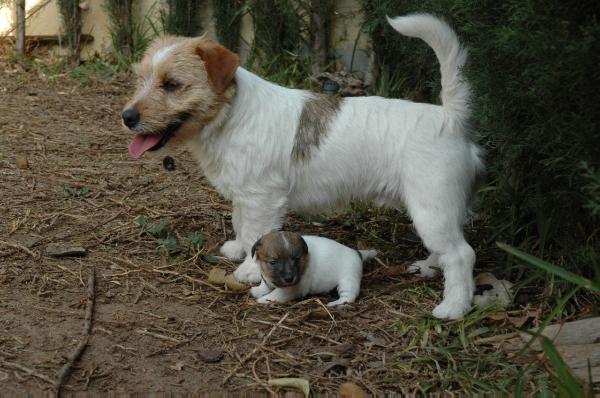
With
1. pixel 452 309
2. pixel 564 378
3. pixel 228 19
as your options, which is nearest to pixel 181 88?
pixel 452 309

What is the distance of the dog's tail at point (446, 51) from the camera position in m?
4.82

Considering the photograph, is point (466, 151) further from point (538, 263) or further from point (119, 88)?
point (119, 88)

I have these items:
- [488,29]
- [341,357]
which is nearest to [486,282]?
[341,357]

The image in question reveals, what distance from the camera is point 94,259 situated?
529 centimetres

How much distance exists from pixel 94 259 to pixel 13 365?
153 cm

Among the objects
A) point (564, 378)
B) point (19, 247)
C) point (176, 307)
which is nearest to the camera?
point (564, 378)

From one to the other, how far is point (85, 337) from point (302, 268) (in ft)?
4.48

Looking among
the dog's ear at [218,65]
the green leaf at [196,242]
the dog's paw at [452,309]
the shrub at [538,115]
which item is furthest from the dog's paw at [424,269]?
the dog's ear at [218,65]

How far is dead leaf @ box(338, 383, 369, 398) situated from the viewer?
3.81m

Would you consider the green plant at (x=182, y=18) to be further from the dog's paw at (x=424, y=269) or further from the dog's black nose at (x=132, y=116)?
the dog's paw at (x=424, y=269)

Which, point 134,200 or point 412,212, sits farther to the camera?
point 134,200

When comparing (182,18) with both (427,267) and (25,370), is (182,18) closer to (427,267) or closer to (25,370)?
(427,267)

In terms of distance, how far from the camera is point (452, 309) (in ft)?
15.2

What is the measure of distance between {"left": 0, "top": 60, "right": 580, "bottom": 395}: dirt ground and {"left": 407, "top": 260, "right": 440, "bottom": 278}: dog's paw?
0.08 m
